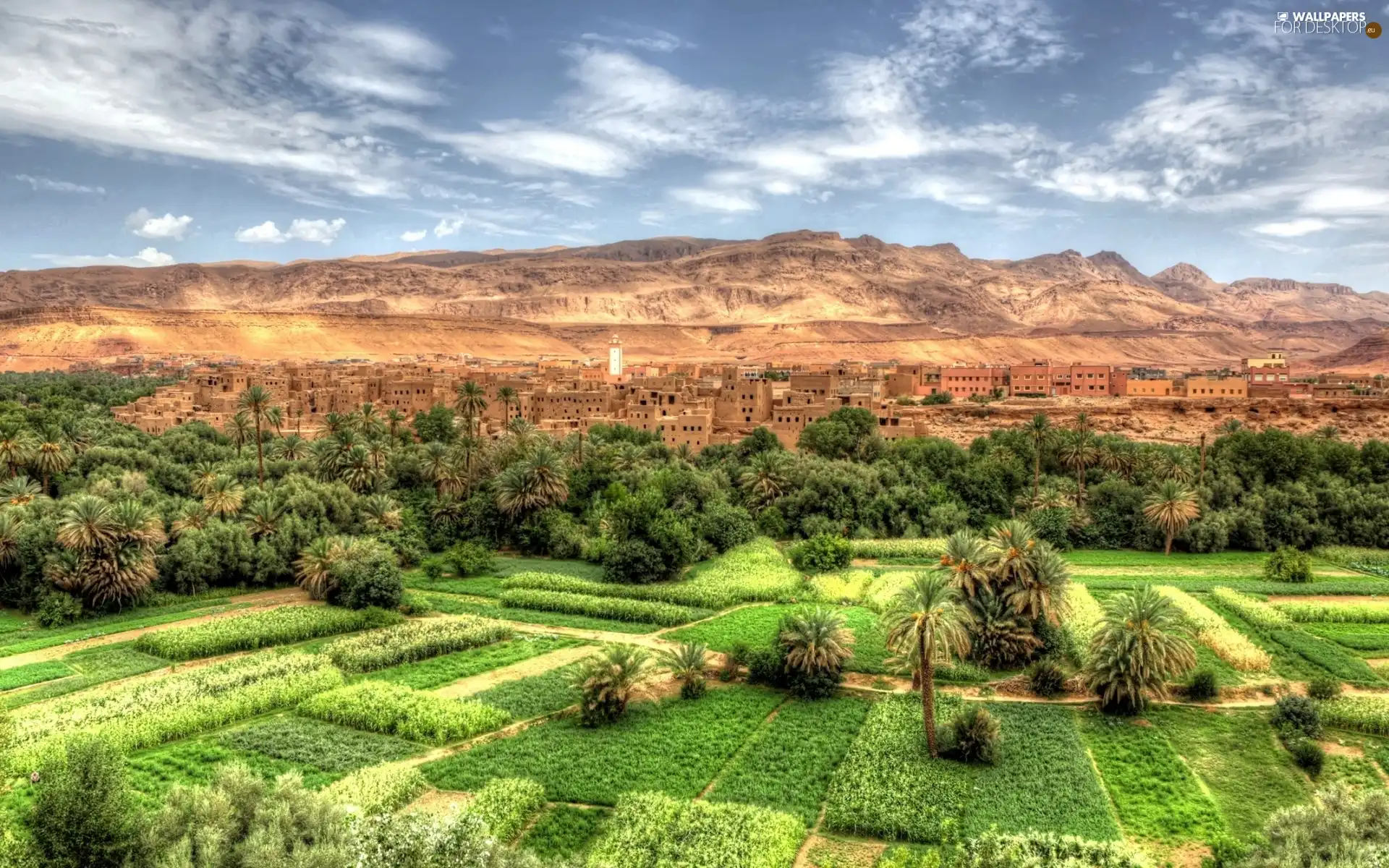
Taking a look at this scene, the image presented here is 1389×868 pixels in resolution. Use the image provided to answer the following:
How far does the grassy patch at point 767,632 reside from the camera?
2803 centimetres

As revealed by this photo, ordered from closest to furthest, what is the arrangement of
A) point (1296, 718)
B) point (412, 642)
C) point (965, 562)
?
point (1296, 718)
point (965, 562)
point (412, 642)

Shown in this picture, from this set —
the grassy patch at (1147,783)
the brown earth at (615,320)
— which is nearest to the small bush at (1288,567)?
the grassy patch at (1147,783)

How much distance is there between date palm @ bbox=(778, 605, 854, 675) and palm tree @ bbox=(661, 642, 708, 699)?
2.51m

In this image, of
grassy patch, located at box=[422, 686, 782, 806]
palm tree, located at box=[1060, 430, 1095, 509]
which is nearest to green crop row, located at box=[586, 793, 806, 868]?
grassy patch, located at box=[422, 686, 782, 806]

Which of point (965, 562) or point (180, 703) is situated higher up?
point (965, 562)

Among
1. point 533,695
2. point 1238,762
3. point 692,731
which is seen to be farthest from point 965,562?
point 533,695

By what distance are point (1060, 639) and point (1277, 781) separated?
8119mm

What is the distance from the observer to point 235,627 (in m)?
30.8

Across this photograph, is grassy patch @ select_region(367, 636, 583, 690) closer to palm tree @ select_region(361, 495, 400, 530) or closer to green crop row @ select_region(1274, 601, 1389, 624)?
palm tree @ select_region(361, 495, 400, 530)

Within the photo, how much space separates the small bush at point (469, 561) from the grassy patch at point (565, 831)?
22276 millimetres

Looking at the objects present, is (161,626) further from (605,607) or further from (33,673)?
(605,607)

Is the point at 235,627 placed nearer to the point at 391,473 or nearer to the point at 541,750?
the point at 541,750

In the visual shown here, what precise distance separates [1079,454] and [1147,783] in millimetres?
32774

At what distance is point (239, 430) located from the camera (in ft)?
168
